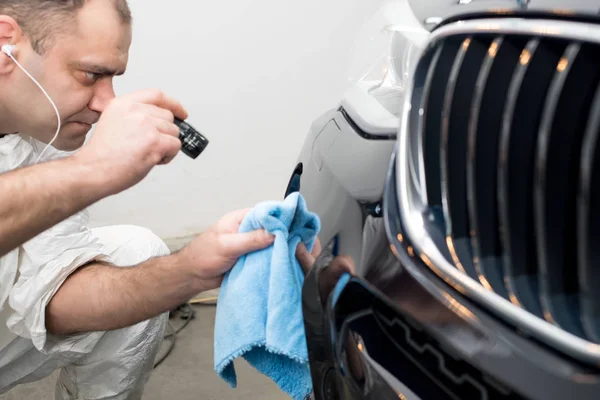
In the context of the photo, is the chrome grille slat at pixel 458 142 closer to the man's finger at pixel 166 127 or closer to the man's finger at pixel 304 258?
the man's finger at pixel 304 258

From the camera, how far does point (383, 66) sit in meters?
1.06

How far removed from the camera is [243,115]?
6.92 ft

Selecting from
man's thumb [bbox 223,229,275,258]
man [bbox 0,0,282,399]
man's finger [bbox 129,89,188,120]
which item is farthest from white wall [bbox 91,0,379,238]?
man's thumb [bbox 223,229,275,258]

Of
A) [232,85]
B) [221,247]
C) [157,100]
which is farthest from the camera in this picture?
[232,85]

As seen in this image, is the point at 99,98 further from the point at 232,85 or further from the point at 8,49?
the point at 232,85

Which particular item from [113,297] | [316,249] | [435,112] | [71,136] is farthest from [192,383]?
[435,112]

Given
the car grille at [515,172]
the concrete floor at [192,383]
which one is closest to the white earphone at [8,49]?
the car grille at [515,172]

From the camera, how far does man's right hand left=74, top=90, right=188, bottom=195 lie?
2.99 feet

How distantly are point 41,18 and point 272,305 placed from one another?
684mm

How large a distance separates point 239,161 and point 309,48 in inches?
18.1

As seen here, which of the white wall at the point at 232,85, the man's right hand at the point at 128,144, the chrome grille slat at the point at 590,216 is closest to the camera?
the chrome grille slat at the point at 590,216

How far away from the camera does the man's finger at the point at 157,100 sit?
982 mm

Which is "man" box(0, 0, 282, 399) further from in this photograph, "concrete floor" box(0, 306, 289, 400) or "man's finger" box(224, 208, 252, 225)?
"concrete floor" box(0, 306, 289, 400)

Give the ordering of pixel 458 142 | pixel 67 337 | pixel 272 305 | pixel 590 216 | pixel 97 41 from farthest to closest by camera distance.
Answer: pixel 67 337 → pixel 97 41 → pixel 272 305 → pixel 458 142 → pixel 590 216
